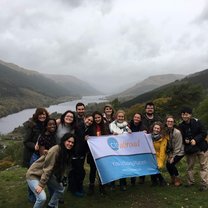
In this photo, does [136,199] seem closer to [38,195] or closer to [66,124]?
[66,124]

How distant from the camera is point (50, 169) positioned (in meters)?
8.52

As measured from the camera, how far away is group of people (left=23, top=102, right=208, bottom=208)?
904cm

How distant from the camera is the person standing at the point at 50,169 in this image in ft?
28.1

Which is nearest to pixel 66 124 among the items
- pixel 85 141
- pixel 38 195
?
pixel 85 141

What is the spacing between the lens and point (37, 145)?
973cm

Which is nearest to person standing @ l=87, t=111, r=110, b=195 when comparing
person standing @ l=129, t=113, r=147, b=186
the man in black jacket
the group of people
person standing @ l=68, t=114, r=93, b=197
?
the group of people

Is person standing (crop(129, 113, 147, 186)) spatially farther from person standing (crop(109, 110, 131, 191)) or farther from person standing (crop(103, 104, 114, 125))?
person standing (crop(103, 104, 114, 125))

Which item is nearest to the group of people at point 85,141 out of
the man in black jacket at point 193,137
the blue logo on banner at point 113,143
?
the man in black jacket at point 193,137

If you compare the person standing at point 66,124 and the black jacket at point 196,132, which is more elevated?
the person standing at point 66,124

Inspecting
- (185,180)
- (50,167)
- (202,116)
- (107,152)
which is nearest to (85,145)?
(107,152)

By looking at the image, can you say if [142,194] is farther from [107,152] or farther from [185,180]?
[185,180]

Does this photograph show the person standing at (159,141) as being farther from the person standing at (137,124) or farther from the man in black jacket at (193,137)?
the man in black jacket at (193,137)

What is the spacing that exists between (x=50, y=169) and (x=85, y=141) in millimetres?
2601

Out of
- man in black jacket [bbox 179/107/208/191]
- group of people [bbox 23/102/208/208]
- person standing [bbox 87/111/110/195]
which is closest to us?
group of people [bbox 23/102/208/208]
